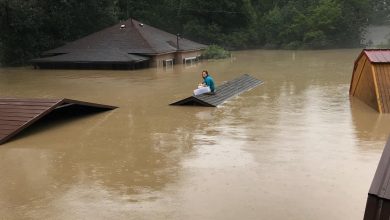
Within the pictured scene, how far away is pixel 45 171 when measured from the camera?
8.81 metres

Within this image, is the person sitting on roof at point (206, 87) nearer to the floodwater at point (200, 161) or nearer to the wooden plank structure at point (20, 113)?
the floodwater at point (200, 161)

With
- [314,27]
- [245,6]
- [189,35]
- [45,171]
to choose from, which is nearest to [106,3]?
[189,35]

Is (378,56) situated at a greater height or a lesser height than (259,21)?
lesser

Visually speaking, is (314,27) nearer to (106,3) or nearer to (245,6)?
(245,6)

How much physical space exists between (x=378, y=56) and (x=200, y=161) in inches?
383

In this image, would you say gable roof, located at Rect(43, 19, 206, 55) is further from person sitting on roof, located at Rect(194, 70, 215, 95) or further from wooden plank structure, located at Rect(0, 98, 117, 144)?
wooden plank structure, located at Rect(0, 98, 117, 144)

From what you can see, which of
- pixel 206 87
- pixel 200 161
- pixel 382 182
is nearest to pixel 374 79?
pixel 206 87

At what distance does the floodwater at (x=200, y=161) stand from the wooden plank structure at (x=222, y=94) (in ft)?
1.22

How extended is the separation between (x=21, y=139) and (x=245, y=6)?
1882 inches

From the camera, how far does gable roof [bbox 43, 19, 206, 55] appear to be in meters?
32.9

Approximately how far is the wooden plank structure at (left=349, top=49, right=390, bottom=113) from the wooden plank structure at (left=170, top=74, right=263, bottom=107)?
4855 millimetres

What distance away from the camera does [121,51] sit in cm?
3228

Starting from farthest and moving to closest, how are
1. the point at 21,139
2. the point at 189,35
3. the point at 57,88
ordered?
the point at 189,35 → the point at 57,88 → the point at 21,139

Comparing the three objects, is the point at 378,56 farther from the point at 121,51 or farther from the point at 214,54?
the point at 214,54
